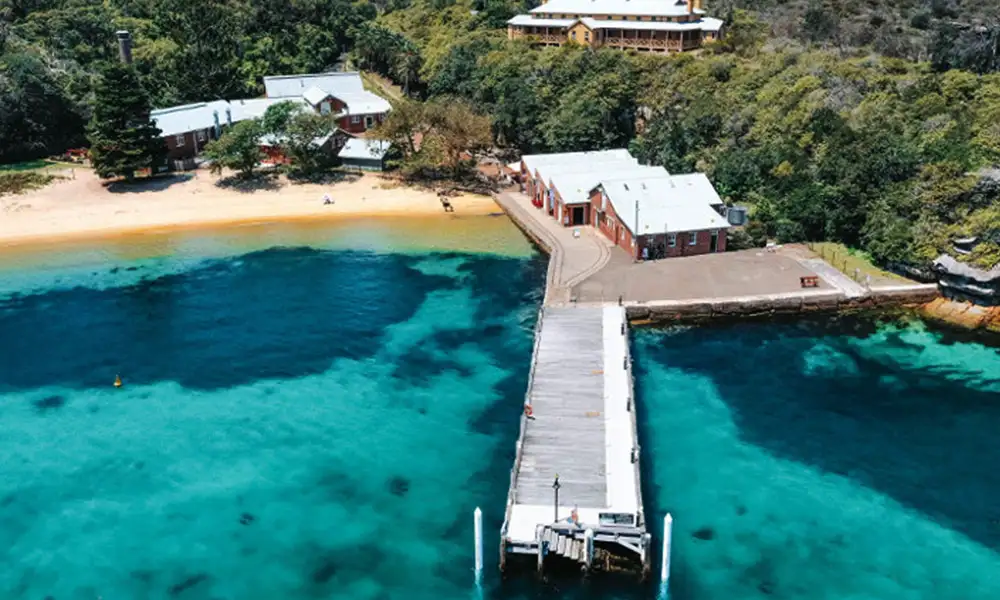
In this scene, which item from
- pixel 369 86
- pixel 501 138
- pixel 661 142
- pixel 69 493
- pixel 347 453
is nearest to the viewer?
pixel 69 493

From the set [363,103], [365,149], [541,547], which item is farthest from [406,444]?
[363,103]

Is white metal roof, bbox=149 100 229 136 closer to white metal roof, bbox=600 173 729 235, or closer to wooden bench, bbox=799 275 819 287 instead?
white metal roof, bbox=600 173 729 235

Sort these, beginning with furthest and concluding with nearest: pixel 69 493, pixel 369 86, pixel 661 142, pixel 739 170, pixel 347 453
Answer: pixel 369 86
pixel 661 142
pixel 739 170
pixel 347 453
pixel 69 493

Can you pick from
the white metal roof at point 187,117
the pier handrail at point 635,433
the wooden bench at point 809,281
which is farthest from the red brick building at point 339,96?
the pier handrail at point 635,433

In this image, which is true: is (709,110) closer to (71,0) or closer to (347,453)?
(347,453)

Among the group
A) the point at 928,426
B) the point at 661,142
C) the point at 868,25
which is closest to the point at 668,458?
the point at 928,426

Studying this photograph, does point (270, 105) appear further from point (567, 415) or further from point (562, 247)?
point (567, 415)
